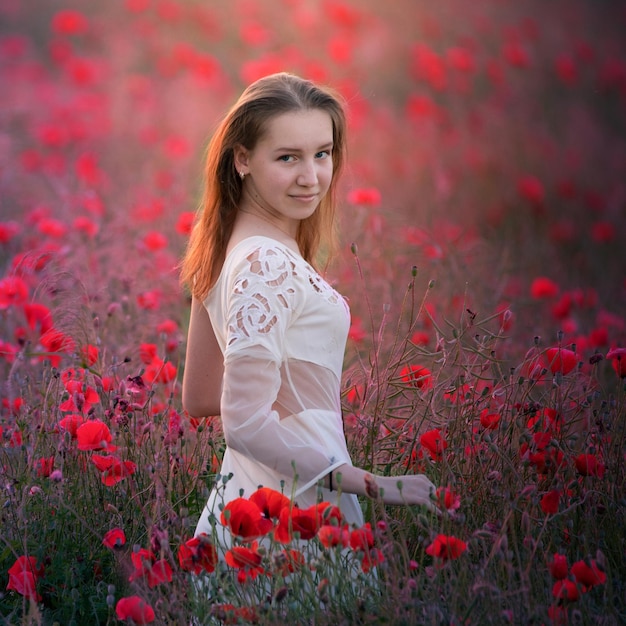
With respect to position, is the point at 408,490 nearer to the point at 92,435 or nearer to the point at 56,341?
the point at 92,435

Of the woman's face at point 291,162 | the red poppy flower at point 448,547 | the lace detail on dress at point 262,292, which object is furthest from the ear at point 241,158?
the red poppy flower at point 448,547

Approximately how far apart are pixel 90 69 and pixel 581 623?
7347 mm

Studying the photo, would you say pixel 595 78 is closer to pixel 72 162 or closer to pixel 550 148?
pixel 550 148

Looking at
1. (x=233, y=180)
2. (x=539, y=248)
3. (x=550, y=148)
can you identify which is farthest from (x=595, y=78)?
(x=233, y=180)

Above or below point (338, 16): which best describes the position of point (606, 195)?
below

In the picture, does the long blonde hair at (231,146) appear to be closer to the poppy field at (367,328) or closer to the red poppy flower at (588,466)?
the poppy field at (367,328)

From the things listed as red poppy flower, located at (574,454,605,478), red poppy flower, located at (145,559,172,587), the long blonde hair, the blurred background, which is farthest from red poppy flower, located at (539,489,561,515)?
the blurred background

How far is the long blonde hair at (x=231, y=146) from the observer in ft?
8.04

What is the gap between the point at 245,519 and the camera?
1918 mm

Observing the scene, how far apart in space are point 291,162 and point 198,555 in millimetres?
961

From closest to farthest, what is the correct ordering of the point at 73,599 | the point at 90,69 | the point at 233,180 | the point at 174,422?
the point at 73,599, the point at 233,180, the point at 174,422, the point at 90,69

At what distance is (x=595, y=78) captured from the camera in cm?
956

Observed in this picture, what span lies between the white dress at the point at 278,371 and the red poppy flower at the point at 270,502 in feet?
0.28

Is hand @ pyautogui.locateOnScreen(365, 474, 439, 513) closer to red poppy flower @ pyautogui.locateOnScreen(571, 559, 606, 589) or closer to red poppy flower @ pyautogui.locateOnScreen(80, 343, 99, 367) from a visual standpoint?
red poppy flower @ pyautogui.locateOnScreen(571, 559, 606, 589)
